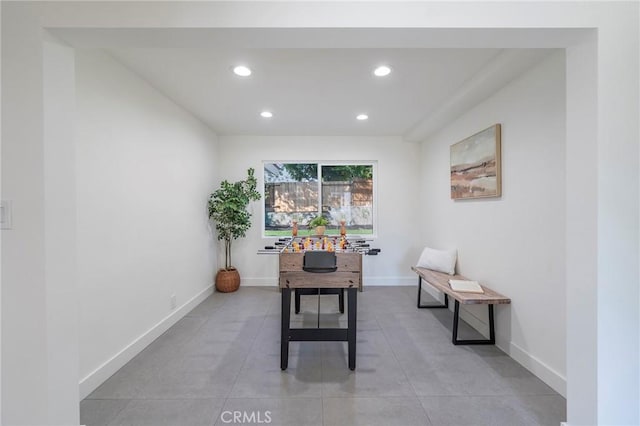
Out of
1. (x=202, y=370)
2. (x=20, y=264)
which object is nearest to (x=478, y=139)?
(x=202, y=370)

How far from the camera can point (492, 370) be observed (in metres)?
2.10

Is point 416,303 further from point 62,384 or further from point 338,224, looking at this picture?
point 62,384

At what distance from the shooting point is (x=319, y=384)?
193cm

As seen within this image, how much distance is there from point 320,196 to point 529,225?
292cm

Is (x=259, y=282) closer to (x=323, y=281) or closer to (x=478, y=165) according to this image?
(x=323, y=281)

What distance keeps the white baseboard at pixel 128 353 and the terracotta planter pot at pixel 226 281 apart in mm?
617

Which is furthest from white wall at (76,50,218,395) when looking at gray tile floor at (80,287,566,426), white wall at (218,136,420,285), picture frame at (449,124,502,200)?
picture frame at (449,124,502,200)

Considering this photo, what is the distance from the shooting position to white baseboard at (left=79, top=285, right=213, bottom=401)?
72.7 inches

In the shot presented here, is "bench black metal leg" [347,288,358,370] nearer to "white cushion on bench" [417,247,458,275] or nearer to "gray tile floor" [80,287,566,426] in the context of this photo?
"gray tile floor" [80,287,566,426]

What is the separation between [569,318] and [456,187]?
6.35 feet

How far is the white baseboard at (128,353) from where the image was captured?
6.06ft

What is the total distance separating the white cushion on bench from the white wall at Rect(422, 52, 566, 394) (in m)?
0.26

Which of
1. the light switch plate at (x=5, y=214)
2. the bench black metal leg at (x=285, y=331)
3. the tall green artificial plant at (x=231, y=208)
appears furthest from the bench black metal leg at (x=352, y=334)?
the tall green artificial plant at (x=231, y=208)

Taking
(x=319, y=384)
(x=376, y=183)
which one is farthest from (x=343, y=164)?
(x=319, y=384)
